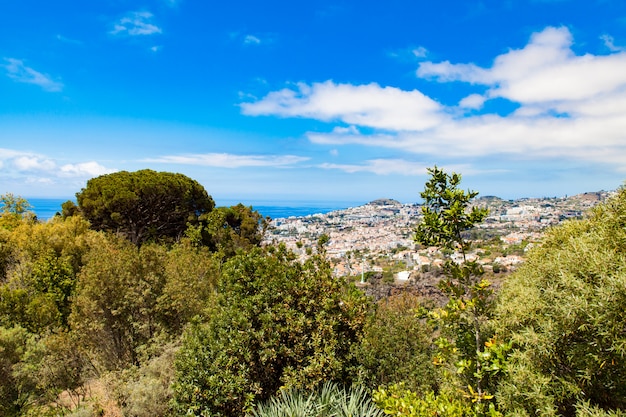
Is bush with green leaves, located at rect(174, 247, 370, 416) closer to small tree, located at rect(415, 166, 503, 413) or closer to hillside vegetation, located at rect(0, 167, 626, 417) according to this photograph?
hillside vegetation, located at rect(0, 167, 626, 417)

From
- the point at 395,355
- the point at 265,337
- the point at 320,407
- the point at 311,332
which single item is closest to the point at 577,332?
the point at 320,407

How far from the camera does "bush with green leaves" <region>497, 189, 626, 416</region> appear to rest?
11.2 ft

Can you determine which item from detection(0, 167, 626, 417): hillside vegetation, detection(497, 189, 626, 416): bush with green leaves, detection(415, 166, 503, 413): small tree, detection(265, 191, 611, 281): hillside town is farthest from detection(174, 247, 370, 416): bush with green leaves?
detection(497, 189, 626, 416): bush with green leaves

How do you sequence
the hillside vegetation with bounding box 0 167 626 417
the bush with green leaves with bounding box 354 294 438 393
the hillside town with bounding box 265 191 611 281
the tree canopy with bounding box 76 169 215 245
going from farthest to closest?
the hillside town with bounding box 265 191 611 281, the tree canopy with bounding box 76 169 215 245, the bush with green leaves with bounding box 354 294 438 393, the hillside vegetation with bounding box 0 167 626 417

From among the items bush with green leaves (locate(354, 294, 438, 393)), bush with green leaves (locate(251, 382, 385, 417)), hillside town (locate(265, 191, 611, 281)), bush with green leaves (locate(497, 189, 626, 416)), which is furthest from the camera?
hillside town (locate(265, 191, 611, 281))

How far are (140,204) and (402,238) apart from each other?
296 ft

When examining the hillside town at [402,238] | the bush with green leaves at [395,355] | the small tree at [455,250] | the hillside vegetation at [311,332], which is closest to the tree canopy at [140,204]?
the hillside vegetation at [311,332]

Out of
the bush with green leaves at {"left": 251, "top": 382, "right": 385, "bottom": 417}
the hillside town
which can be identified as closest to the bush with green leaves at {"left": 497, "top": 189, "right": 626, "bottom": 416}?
the bush with green leaves at {"left": 251, "top": 382, "right": 385, "bottom": 417}

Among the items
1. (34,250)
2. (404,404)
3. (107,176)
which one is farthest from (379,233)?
(404,404)

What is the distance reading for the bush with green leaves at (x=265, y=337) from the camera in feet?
23.2

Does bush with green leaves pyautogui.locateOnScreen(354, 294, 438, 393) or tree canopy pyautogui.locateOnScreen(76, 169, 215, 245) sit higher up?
tree canopy pyautogui.locateOnScreen(76, 169, 215, 245)

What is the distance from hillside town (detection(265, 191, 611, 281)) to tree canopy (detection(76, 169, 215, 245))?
6695 mm

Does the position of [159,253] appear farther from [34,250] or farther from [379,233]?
[379,233]

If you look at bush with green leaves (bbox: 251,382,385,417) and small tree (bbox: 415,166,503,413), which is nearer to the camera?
small tree (bbox: 415,166,503,413)
